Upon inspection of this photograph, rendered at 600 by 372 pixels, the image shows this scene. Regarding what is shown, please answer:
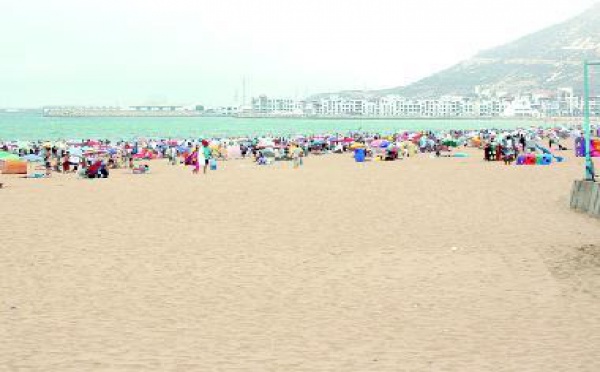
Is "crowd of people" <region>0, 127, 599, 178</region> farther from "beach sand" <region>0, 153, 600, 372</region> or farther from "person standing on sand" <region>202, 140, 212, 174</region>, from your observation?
"beach sand" <region>0, 153, 600, 372</region>

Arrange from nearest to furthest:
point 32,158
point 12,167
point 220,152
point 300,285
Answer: point 300,285, point 12,167, point 32,158, point 220,152

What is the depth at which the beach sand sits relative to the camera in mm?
5141

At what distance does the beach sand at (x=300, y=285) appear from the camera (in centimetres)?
514

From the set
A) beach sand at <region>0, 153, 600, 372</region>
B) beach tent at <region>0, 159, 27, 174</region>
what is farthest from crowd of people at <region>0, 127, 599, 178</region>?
beach sand at <region>0, 153, 600, 372</region>

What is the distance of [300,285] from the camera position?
7.52 metres

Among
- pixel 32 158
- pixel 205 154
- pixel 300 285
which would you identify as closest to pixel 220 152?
pixel 32 158

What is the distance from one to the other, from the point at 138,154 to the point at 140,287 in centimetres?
2933

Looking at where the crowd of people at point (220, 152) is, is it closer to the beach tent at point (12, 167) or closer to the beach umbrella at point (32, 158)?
the beach umbrella at point (32, 158)

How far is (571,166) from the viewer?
25484 millimetres

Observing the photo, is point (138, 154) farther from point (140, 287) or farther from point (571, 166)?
point (140, 287)

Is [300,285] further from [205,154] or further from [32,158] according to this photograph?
[32,158]

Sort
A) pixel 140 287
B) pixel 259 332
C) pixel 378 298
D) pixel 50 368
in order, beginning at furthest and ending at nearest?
pixel 140 287 → pixel 378 298 → pixel 259 332 → pixel 50 368

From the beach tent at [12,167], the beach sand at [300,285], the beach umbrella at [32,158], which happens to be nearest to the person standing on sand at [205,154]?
the beach tent at [12,167]

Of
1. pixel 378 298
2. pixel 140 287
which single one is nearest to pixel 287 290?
pixel 378 298
